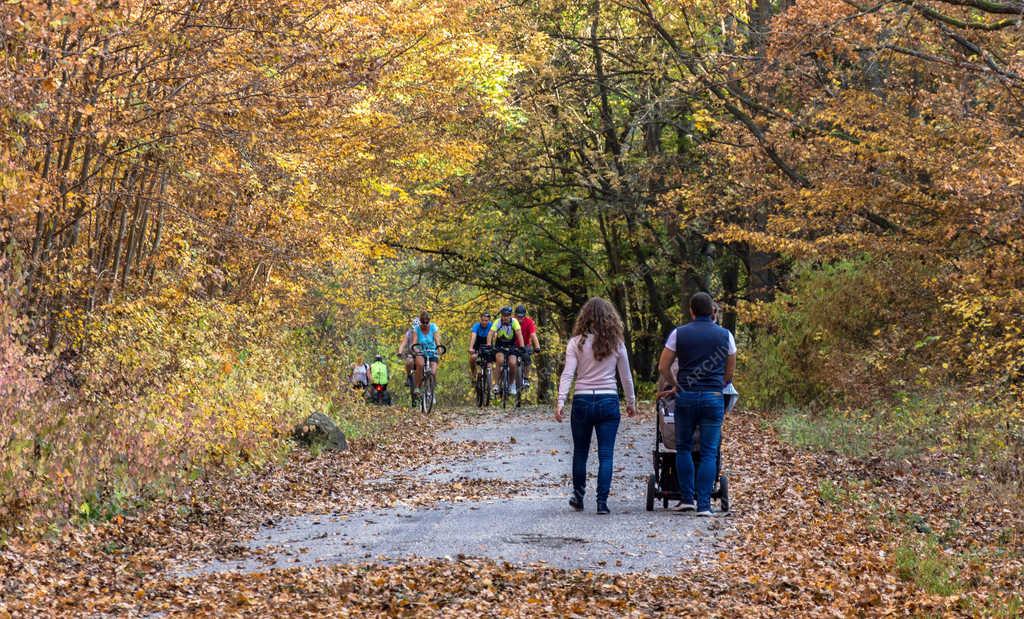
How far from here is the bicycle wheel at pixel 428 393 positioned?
26.5 metres

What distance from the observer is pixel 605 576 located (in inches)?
355

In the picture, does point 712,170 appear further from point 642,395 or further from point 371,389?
point 371,389

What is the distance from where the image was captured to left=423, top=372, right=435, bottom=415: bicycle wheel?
26.5 metres

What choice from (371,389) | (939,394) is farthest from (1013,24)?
(371,389)

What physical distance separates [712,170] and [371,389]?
16.3m

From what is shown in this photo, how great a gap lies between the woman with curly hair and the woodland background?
4040 millimetres

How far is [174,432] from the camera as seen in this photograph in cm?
1343

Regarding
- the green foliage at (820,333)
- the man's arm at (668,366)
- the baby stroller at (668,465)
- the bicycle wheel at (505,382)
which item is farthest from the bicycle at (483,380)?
the man's arm at (668,366)

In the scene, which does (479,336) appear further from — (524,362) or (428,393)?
(428,393)

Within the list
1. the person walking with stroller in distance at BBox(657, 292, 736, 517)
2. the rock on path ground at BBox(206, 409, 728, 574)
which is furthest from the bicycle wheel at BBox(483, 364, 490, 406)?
the person walking with stroller in distance at BBox(657, 292, 736, 517)

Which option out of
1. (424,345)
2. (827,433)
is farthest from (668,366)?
(424,345)

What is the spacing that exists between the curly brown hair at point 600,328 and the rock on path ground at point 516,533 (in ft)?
5.16

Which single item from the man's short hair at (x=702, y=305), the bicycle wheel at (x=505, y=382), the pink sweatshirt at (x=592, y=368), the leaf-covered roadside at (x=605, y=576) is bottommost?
the leaf-covered roadside at (x=605, y=576)

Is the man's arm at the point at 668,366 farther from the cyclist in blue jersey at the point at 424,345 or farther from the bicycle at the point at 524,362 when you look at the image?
the bicycle at the point at 524,362
